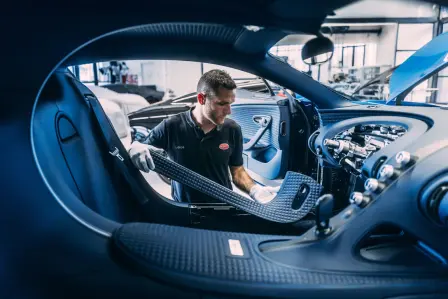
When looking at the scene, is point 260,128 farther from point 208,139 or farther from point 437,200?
point 437,200

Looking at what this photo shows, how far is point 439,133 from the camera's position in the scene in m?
0.97

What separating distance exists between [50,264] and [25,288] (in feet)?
0.23

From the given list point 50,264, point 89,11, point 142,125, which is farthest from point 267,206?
point 142,125

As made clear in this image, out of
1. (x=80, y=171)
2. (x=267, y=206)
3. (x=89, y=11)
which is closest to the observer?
(x=89, y=11)

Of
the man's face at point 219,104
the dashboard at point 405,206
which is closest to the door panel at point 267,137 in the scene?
the man's face at point 219,104

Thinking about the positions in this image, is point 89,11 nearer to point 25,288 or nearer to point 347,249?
point 25,288

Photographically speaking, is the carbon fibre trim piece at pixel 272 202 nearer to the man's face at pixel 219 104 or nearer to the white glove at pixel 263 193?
the white glove at pixel 263 193

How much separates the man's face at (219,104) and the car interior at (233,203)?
74 cm

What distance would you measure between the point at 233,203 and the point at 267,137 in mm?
2128

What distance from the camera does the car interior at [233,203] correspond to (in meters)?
0.80

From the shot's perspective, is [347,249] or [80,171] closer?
[347,249]

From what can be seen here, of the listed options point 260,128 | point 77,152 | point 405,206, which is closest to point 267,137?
point 260,128

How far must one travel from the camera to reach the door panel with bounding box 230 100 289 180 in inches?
125

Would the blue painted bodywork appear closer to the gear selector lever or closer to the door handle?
the gear selector lever
